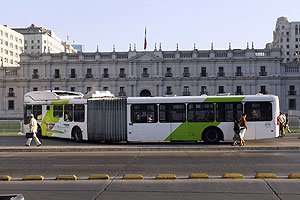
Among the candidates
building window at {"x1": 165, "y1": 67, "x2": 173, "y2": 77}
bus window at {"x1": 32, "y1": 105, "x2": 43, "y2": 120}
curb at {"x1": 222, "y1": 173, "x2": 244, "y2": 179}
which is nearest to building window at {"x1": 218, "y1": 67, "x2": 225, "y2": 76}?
building window at {"x1": 165, "y1": 67, "x2": 173, "y2": 77}

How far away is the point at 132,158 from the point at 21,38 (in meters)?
109

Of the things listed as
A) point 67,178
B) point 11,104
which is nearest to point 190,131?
point 67,178

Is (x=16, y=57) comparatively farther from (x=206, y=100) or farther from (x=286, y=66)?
(x=206, y=100)

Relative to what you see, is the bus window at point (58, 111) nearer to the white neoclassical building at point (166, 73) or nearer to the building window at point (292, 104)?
the white neoclassical building at point (166, 73)

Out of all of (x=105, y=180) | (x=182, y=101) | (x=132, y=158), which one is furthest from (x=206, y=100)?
(x=105, y=180)

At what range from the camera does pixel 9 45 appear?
331 feet

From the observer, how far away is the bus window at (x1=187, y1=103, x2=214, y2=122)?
608 inches

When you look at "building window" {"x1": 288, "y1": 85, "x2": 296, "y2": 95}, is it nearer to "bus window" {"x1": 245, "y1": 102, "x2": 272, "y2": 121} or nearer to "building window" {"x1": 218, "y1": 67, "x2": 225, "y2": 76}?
"building window" {"x1": 218, "y1": 67, "x2": 225, "y2": 76}

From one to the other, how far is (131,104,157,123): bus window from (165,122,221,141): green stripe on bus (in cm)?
129

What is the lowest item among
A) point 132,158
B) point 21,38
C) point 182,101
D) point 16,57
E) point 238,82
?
point 132,158

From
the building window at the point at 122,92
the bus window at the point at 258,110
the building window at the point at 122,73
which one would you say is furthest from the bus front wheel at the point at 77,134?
the building window at the point at 122,73

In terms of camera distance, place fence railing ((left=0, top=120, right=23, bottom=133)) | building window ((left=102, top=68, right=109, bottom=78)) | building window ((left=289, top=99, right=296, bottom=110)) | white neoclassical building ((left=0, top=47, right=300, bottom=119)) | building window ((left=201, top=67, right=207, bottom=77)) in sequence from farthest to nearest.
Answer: building window ((left=102, top=68, right=109, bottom=78)) → building window ((left=289, top=99, right=296, bottom=110)) → building window ((left=201, top=67, right=207, bottom=77)) → white neoclassical building ((left=0, top=47, right=300, bottom=119)) → fence railing ((left=0, top=120, right=23, bottom=133))

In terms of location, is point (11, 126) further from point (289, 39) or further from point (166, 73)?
point (289, 39)

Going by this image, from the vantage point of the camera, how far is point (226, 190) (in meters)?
6.98
